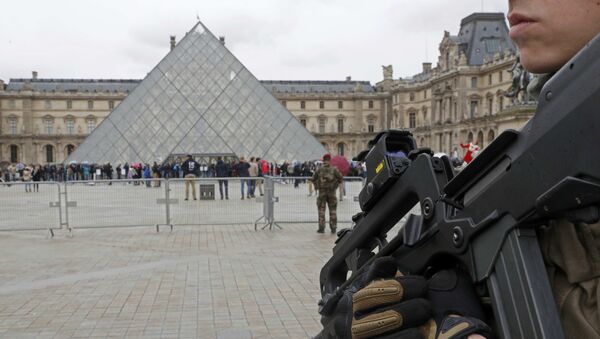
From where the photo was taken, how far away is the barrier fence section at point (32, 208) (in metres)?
9.88

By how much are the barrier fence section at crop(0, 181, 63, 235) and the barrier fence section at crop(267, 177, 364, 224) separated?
421 centimetres

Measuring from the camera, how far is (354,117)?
78438 mm

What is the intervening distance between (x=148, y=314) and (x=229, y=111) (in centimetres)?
2599

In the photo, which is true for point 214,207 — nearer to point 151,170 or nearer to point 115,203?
point 115,203

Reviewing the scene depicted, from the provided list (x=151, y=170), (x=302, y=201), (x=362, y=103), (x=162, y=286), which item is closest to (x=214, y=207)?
(x=302, y=201)

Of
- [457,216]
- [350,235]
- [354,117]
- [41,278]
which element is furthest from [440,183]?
[354,117]

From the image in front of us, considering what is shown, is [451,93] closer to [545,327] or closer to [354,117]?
[354,117]

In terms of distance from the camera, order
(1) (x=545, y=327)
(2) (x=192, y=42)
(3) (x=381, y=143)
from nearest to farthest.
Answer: (1) (x=545, y=327)
(3) (x=381, y=143)
(2) (x=192, y=42)

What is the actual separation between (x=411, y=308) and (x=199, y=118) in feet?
98.0

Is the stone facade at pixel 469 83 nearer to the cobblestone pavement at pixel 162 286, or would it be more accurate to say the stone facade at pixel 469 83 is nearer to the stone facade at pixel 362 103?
the stone facade at pixel 362 103

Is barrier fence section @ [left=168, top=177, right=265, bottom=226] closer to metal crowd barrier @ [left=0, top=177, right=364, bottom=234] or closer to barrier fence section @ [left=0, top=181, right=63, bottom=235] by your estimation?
metal crowd barrier @ [left=0, top=177, right=364, bottom=234]

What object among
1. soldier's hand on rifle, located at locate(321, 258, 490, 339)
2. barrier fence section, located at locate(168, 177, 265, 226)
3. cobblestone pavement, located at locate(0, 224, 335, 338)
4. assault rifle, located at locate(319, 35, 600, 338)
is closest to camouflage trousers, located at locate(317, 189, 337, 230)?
cobblestone pavement, located at locate(0, 224, 335, 338)

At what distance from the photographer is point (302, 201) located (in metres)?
11.5

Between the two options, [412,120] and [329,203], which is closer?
[329,203]
